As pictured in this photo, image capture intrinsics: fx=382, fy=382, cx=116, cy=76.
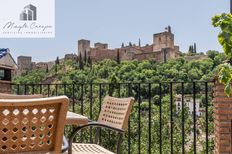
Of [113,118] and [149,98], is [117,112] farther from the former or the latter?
[149,98]

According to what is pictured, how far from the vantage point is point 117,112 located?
2.63 m

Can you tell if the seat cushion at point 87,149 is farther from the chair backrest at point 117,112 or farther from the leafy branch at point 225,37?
the leafy branch at point 225,37

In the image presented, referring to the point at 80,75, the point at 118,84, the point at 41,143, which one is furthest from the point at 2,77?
the point at 80,75

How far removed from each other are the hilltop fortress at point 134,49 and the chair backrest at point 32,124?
2540 inches

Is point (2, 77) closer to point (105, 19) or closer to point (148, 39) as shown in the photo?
point (105, 19)

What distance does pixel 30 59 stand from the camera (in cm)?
4972

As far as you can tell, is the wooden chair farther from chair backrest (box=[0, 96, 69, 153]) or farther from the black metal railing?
the black metal railing

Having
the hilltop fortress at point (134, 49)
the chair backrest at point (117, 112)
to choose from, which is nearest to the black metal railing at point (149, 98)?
the chair backrest at point (117, 112)

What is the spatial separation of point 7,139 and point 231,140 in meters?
2.54

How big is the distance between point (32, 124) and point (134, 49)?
71094 millimetres

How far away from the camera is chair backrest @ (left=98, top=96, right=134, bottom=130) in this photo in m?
2.49

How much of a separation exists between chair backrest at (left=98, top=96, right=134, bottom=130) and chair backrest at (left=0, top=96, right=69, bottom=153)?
104 centimetres

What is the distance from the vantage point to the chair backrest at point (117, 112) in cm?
249

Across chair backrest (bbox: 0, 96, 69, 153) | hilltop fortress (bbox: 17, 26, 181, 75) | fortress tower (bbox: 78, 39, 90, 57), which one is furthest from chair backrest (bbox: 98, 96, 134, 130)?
fortress tower (bbox: 78, 39, 90, 57)
